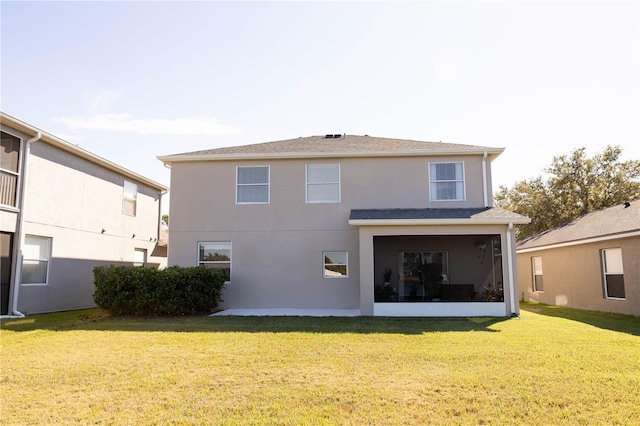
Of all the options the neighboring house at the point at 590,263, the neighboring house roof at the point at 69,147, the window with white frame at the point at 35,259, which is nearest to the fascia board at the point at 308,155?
the neighboring house roof at the point at 69,147

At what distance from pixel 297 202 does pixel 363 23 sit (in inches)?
218

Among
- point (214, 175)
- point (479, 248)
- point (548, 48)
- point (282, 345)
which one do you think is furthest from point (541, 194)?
point (282, 345)

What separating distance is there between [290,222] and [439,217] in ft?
15.0

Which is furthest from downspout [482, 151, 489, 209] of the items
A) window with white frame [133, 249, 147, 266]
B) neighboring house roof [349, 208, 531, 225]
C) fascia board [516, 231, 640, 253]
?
window with white frame [133, 249, 147, 266]

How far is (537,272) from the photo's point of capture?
1900 centimetres

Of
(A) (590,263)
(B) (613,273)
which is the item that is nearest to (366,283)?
(B) (613,273)

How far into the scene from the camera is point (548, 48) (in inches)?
469

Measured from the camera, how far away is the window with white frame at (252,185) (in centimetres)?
1411

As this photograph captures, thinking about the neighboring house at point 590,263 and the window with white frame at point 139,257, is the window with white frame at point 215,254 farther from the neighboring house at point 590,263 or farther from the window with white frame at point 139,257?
the neighboring house at point 590,263

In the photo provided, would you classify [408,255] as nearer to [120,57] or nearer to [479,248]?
[479,248]

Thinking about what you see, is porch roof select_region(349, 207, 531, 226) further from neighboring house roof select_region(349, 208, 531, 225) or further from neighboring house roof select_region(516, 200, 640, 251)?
neighboring house roof select_region(516, 200, 640, 251)

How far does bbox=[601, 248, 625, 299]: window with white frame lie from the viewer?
1349 centimetres

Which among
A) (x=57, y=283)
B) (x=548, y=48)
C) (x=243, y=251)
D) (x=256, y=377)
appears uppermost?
(x=548, y=48)

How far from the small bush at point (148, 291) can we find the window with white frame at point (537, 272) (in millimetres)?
14263
